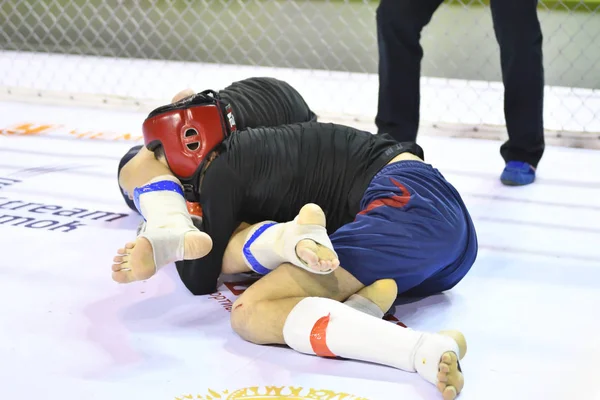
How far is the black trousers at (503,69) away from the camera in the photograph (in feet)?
7.30

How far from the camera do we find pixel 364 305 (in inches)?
52.0

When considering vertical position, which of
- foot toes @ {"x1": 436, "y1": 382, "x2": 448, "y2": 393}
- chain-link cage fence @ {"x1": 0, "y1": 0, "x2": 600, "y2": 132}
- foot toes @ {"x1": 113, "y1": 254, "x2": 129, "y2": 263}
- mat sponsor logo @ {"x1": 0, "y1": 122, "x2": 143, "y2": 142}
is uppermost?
foot toes @ {"x1": 113, "y1": 254, "x2": 129, "y2": 263}

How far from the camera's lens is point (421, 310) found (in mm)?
1451

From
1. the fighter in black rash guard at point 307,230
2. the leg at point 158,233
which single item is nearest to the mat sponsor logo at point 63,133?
the fighter in black rash guard at point 307,230

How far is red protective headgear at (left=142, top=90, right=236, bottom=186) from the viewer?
1494 millimetres

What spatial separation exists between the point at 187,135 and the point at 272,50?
9.93 ft

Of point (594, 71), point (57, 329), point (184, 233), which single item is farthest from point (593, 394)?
point (594, 71)

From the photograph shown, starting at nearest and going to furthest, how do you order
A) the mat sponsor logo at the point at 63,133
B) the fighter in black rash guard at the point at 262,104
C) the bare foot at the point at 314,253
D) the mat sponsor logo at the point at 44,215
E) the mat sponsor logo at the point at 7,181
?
the bare foot at the point at 314,253, the fighter in black rash guard at the point at 262,104, the mat sponsor logo at the point at 44,215, the mat sponsor logo at the point at 7,181, the mat sponsor logo at the point at 63,133

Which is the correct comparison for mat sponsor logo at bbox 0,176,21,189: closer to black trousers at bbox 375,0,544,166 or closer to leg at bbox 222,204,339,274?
leg at bbox 222,204,339,274

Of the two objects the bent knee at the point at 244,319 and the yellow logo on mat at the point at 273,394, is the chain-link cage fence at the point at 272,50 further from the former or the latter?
the yellow logo on mat at the point at 273,394

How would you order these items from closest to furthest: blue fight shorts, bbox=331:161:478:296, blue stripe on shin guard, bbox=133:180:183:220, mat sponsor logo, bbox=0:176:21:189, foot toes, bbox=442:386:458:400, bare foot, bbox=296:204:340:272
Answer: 1. foot toes, bbox=442:386:458:400
2. bare foot, bbox=296:204:340:272
3. blue fight shorts, bbox=331:161:478:296
4. blue stripe on shin guard, bbox=133:180:183:220
5. mat sponsor logo, bbox=0:176:21:189

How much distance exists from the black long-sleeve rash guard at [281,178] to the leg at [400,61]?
850 mm

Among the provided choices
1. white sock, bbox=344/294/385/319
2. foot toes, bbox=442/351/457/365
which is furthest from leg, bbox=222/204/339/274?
foot toes, bbox=442/351/457/365

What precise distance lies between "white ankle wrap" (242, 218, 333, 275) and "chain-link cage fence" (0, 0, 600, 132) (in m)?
1.91
